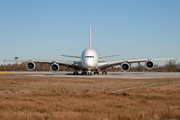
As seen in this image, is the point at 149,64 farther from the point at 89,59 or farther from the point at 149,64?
the point at 89,59

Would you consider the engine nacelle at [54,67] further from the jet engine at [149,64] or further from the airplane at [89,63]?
the jet engine at [149,64]

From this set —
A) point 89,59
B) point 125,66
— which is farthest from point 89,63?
point 125,66

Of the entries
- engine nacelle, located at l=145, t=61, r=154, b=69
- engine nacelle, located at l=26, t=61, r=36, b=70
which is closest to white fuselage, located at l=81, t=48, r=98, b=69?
engine nacelle, located at l=26, t=61, r=36, b=70

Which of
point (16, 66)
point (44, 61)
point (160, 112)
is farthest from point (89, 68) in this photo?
point (16, 66)

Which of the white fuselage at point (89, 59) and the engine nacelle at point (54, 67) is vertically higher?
the white fuselage at point (89, 59)

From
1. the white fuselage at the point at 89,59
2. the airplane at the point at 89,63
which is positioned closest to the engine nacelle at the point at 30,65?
the airplane at the point at 89,63

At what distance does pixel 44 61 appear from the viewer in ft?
166

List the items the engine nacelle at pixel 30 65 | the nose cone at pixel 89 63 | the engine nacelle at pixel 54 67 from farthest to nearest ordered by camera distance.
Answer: the engine nacelle at pixel 30 65 → the engine nacelle at pixel 54 67 → the nose cone at pixel 89 63

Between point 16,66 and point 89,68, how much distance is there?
370 feet

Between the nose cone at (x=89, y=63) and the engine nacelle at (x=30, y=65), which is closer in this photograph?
the nose cone at (x=89, y=63)

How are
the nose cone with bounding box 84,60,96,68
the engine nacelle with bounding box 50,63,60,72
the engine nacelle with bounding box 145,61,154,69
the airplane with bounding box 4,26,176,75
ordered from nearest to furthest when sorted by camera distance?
the nose cone with bounding box 84,60,96,68 < the airplane with bounding box 4,26,176,75 < the engine nacelle with bounding box 50,63,60,72 < the engine nacelle with bounding box 145,61,154,69

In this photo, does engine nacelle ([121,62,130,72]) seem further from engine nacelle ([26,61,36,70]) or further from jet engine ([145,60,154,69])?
engine nacelle ([26,61,36,70])

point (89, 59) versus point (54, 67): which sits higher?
point (89, 59)

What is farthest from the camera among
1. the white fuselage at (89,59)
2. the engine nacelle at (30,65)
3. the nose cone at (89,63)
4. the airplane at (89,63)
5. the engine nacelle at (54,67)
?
the engine nacelle at (30,65)
